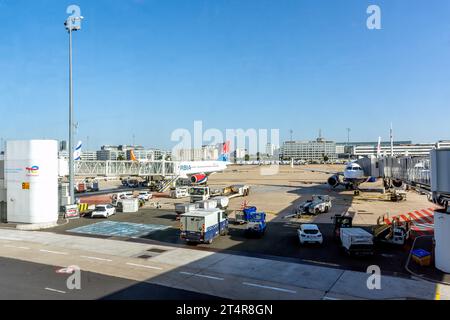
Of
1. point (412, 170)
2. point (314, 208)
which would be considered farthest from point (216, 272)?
point (314, 208)

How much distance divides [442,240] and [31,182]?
136 ft

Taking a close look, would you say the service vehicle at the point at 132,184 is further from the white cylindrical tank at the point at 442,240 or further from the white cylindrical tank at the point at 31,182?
the white cylindrical tank at the point at 442,240

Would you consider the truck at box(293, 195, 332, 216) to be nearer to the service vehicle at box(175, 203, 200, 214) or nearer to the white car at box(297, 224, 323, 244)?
the service vehicle at box(175, 203, 200, 214)

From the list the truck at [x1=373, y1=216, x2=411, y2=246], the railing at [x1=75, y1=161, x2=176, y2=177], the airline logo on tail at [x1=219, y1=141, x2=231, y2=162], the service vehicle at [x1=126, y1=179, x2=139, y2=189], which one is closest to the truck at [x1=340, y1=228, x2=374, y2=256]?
the truck at [x1=373, y1=216, x2=411, y2=246]

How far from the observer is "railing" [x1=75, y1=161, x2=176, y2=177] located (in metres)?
64.1

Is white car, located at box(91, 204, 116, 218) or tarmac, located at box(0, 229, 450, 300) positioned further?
white car, located at box(91, 204, 116, 218)

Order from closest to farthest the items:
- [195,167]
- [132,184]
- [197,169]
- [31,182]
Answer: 1. [31,182]
2. [195,167]
3. [197,169]
4. [132,184]

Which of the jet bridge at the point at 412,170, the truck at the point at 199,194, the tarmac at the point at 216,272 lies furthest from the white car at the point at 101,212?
the jet bridge at the point at 412,170

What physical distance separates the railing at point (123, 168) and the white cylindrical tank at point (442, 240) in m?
55.0

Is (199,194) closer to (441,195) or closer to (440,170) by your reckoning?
(441,195)

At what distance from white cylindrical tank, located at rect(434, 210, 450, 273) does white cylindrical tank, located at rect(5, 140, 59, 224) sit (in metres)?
39.3

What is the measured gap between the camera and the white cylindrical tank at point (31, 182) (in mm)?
40875

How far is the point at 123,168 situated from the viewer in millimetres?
69562
